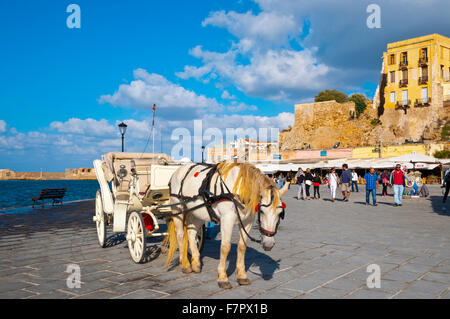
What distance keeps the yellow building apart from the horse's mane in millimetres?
50220

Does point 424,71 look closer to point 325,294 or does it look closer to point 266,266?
point 266,266

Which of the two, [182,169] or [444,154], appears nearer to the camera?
[182,169]

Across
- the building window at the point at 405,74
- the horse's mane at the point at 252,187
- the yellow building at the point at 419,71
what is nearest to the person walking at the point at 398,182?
the horse's mane at the point at 252,187

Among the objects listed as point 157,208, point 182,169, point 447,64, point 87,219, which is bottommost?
point 87,219

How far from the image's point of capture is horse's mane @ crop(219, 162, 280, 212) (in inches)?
176

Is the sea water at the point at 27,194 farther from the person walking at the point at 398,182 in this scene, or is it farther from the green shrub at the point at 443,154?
the green shrub at the point at 443,154

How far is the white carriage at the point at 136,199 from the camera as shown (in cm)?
590

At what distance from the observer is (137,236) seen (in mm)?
5820

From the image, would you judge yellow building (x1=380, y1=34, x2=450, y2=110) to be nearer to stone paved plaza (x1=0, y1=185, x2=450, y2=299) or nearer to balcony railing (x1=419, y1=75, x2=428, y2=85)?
balcony railing (x1=419, y1=75, x2=428, y2=85)

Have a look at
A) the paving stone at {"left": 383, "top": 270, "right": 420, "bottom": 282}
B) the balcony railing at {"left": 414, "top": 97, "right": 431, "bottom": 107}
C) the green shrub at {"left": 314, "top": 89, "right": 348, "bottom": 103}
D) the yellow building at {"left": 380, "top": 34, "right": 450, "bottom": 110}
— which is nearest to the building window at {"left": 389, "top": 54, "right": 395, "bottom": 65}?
the yellow building at {"left": 380, "top": 34, "right": 450, "bottom": 110}
